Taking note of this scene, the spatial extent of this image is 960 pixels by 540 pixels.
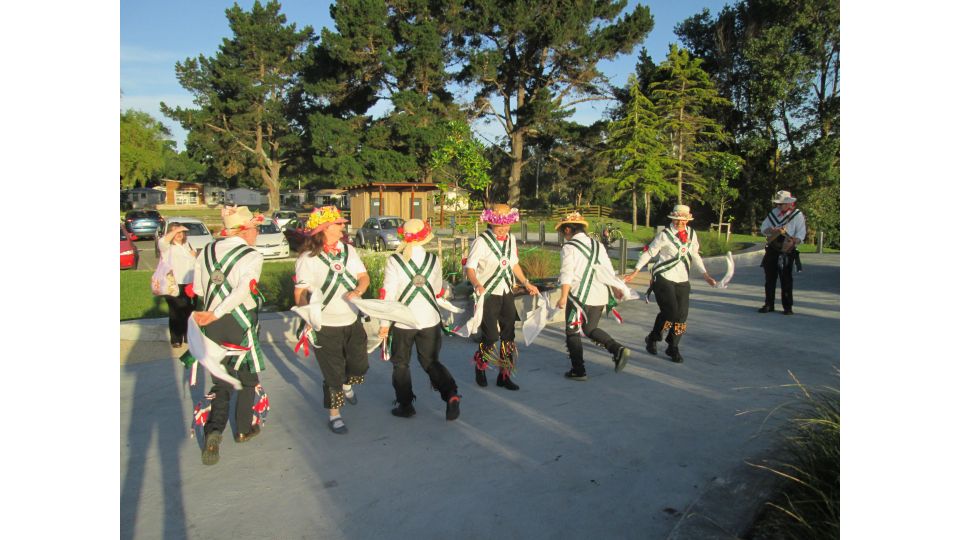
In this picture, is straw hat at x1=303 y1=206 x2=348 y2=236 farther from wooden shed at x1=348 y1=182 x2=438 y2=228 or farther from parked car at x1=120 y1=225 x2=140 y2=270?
wooden shed at x1=348 y1=182 x2=438 y2=228

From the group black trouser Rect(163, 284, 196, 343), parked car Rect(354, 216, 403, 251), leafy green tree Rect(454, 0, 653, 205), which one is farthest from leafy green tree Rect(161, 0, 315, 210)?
black trouser Rect(163, 284, 196, 343)

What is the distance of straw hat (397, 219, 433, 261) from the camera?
526cm

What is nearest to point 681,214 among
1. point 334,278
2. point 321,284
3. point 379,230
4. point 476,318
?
point 476,318

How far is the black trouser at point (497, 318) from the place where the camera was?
6223 millimetres

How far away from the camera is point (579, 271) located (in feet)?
21.1

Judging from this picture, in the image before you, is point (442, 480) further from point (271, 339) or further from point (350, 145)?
point (350, 145)

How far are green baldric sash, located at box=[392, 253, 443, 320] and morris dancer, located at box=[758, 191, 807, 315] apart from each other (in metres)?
6.32

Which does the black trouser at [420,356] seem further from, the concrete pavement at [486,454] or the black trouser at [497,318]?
the black trouser at [497,318]

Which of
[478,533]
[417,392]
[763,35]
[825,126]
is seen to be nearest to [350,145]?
[763,35]

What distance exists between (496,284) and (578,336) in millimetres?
1033

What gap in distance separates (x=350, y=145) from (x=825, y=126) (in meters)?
27.6

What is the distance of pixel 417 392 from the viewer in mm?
6152

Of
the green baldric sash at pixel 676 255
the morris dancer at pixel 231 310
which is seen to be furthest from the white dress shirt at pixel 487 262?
the morris dancer at pixel 231 310

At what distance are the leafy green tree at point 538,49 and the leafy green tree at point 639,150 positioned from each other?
3.24 metres
